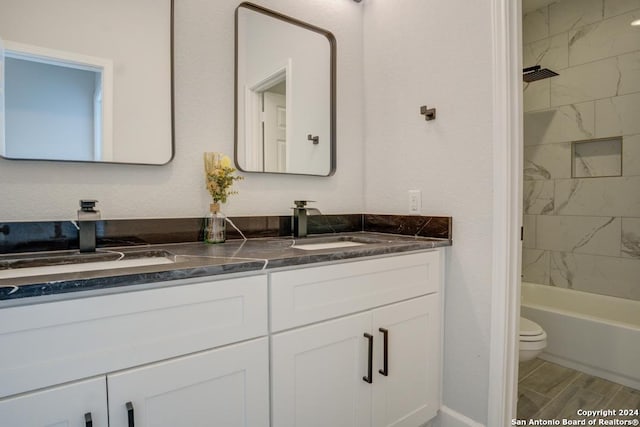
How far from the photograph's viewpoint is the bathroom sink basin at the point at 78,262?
37.2 inches

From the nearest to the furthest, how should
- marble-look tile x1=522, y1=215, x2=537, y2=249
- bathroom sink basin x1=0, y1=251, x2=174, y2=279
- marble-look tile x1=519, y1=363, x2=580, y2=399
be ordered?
bathroom sink basin x1=0, y1=251, x2=174, y2=279
marble-look tile x1=519, y1=363, x2=580, y2=399
marble-look tile x1=522, y1=215, x2=537, y2=249

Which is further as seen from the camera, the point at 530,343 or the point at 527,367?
the point at 527,367

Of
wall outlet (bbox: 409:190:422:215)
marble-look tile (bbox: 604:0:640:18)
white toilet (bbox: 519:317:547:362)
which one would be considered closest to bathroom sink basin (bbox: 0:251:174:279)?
wall outlet (bbox: 409:190:422:215)

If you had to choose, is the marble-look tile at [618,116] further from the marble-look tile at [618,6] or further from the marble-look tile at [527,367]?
the marble-look tile at [527,367]

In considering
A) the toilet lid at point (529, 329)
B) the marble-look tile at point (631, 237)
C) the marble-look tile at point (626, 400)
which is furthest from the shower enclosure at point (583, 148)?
the toilet lid at point (529, 329)

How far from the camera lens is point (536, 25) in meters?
2.75

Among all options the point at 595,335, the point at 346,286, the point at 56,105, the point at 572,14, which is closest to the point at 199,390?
the point at 346,286

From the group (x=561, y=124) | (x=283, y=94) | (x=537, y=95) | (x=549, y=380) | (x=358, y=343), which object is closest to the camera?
(x=358, y=343)

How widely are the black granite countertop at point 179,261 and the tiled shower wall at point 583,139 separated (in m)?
1.77

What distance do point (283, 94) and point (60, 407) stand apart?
55.1 inches

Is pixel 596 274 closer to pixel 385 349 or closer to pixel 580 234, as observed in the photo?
pixel 580 234

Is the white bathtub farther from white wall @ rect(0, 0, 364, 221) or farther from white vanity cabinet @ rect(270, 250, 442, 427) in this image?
white wall @ rect(0, 0, 364, 221)

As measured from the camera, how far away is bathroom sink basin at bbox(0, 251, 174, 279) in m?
0.95

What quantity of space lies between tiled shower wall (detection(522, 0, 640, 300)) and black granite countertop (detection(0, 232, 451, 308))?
1.77 meters
